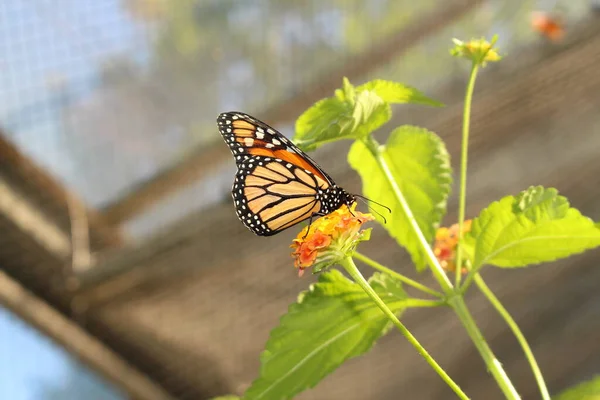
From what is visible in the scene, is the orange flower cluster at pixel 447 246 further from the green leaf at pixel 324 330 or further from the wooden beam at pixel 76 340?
the wooden beam at pixel 76 340

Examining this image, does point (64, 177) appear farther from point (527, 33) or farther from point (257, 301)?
point (527, 33)

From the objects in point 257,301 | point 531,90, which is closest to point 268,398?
point 257,301

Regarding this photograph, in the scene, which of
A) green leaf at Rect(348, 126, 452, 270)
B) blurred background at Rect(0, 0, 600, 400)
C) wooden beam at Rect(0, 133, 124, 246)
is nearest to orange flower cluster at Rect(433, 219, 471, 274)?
green leaf at Rect(348, 126, 452, 270)

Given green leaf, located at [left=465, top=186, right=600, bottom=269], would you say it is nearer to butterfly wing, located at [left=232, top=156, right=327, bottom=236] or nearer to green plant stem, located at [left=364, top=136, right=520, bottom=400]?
green plant stem, located at [left=364, top=136, right=520, bottom=400]

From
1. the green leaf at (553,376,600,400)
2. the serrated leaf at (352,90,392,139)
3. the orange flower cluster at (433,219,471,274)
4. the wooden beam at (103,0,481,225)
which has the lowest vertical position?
the green leaf at (553,376,600,400)

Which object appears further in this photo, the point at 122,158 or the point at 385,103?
the point at 122,158

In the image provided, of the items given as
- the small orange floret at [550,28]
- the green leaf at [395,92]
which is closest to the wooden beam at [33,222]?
the green leaf at [395,92]
